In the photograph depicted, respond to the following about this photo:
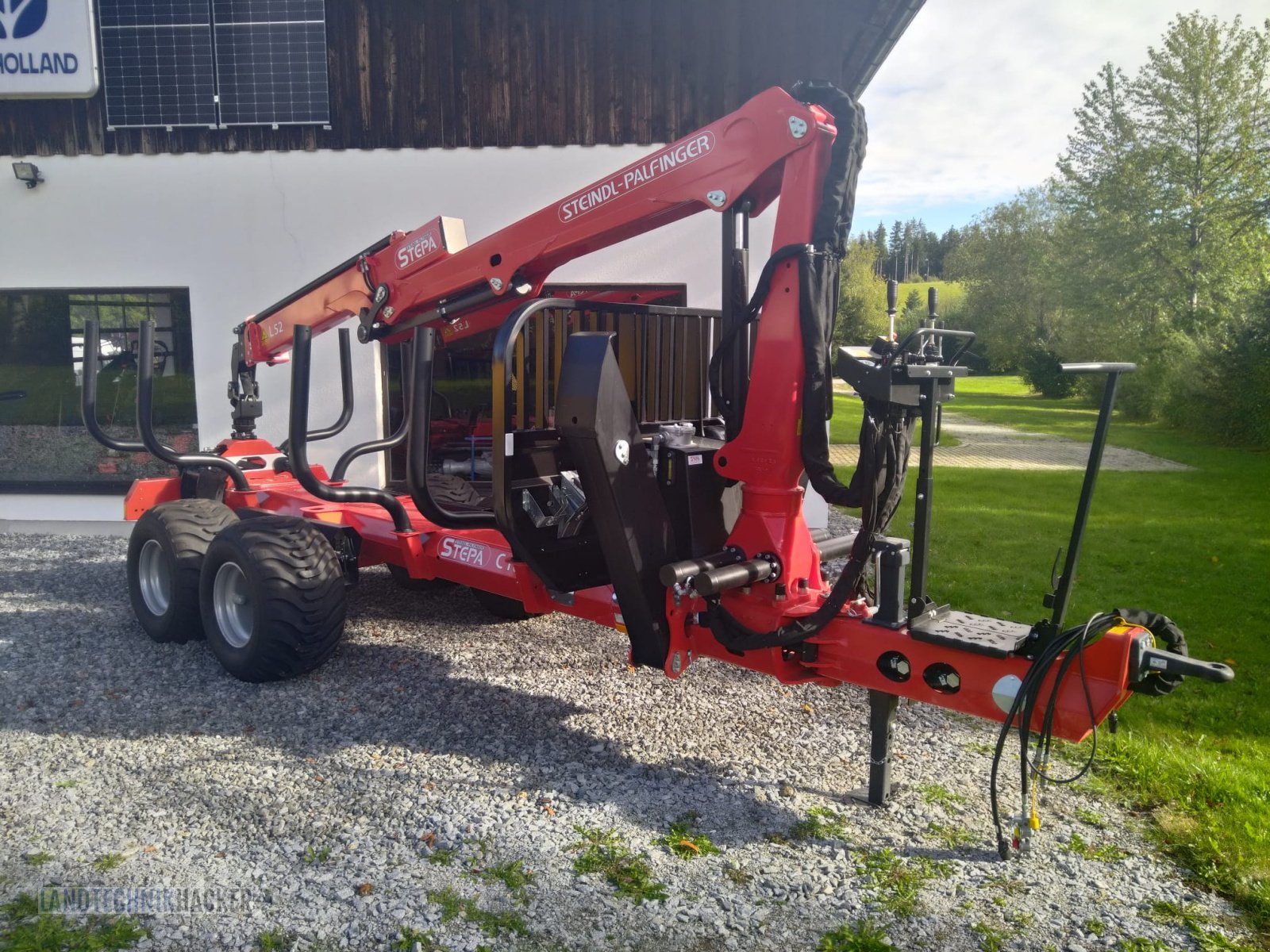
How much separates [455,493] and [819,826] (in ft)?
14.0

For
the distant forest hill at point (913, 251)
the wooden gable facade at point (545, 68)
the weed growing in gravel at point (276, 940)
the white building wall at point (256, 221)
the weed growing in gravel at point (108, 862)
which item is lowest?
the weed growing in gravel at point (276, 940)

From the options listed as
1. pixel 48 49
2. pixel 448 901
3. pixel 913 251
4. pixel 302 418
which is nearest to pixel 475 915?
pixel 448 901

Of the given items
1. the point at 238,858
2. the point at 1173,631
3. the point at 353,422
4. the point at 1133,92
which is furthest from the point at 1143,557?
the point at 1133,92

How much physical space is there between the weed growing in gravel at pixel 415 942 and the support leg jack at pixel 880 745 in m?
1.80

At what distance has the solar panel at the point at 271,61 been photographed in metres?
9.11

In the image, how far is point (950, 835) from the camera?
3.53 m

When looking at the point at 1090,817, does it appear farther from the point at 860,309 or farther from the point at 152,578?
the point at 860,309

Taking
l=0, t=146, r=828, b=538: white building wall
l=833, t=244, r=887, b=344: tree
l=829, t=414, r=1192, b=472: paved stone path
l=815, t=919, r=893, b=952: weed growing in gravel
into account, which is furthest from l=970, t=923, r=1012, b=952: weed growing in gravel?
l=833, t=244, r=887, b=344: tree

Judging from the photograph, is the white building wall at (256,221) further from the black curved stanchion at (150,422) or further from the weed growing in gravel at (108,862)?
the weed growing in gravel at (108,862)

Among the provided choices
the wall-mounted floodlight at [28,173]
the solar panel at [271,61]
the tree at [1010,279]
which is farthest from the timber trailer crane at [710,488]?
the tree at [1010,279]

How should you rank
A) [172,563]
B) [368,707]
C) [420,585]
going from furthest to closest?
[420,585], [172,563], [368,707]

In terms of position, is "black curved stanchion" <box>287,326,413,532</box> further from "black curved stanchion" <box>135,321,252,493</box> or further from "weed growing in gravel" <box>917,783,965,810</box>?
"weed growing in gravel" <box>917,783,965,810</box>

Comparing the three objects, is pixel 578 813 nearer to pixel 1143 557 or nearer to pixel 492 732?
pixel 492 732

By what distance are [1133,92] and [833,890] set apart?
3513cm
